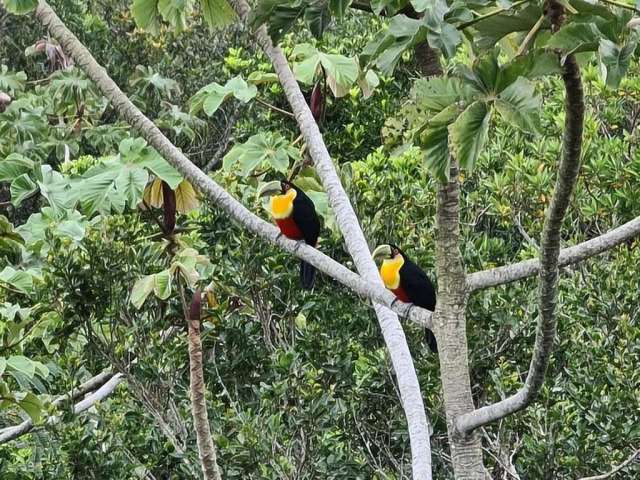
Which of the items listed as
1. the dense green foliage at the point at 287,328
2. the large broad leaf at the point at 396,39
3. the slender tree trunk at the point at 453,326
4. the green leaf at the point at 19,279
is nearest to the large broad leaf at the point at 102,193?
the dense green foliage at the point at 287,328

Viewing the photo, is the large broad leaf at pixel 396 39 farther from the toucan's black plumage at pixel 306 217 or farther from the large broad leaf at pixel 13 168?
Result: the large broad leaf at pixel 13 168

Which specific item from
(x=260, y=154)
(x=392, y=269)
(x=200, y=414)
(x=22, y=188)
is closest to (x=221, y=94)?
(x=260, y=154)

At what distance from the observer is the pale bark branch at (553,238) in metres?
1.90

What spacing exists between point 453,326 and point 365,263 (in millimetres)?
618

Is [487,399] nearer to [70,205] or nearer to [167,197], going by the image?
[167,197]

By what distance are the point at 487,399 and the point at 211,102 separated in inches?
69.9

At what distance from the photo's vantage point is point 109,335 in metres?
4.29

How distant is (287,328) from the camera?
4680mm

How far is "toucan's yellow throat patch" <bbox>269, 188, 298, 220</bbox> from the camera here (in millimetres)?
4887

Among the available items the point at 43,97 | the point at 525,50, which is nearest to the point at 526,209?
the point at 525,50

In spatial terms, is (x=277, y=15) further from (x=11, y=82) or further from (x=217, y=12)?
(x=11, y=82)

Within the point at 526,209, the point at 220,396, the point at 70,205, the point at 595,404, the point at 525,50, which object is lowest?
the point at 220,396

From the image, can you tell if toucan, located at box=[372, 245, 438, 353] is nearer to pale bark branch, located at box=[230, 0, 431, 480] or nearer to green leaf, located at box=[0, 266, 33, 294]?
pale bark branch, located at box=[230, 0, 431, 480]

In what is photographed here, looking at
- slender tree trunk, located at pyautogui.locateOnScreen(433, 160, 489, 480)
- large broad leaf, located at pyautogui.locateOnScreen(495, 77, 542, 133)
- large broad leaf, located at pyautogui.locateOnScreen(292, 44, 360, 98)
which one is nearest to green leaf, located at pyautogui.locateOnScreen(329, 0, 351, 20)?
large broad leaf, located at pyautogui.locateOnScreen(495, 77, 542, 133)
